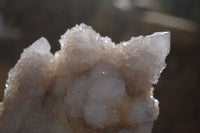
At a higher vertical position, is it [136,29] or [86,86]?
[136,29]

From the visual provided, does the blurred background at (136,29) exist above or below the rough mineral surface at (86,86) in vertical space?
above

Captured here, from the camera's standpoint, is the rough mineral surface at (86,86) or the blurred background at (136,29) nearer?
the rough mineral surface at (86,86)

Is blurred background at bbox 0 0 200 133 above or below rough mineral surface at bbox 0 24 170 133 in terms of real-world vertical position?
above

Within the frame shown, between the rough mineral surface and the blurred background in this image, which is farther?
the blurred background

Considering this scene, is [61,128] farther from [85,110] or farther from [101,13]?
[101,13]
